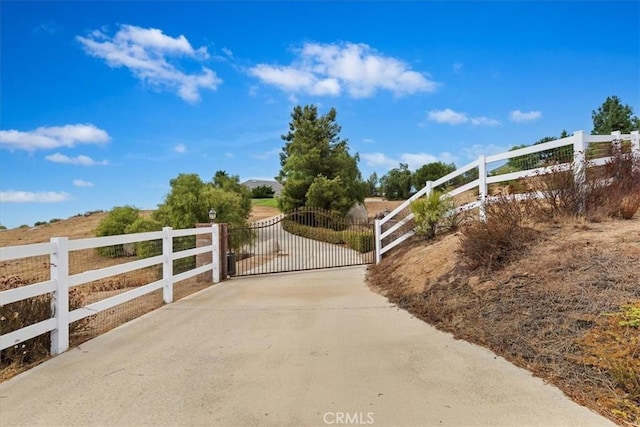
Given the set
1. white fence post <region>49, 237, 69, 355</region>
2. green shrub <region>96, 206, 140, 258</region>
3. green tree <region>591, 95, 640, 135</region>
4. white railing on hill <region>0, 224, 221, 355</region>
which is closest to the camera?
white railing on hill <region>0, 224, 221, 355</region>

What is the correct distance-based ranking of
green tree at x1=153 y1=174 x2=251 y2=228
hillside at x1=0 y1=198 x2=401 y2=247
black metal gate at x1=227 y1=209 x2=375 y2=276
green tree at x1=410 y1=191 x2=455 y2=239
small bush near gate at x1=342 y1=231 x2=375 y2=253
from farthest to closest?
1. hillside at x1=0 y1=198 x2=401 y2=247
2. green tree at x1=153 y1=174 x2=251 y2=228
3. small bush near gate at x1=342 y1=231 x2=375 y2=253
4. black metal gate at x1=227 y1=209 x2=375 y2=276
5. green tree at x1=410 y1=191 x2=455 y2=239

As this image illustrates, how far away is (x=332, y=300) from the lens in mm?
6590

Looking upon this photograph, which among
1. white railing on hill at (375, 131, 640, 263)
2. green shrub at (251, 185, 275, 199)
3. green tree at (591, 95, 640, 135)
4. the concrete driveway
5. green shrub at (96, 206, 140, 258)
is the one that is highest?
green tree at (591, 95, 640, 135)

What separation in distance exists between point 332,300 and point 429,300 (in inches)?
68.4

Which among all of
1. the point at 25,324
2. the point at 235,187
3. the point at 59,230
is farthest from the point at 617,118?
the point at 59,230

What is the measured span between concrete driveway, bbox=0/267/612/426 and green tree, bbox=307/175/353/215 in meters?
20.9

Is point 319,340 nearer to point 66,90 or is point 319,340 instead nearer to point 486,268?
point 486,268

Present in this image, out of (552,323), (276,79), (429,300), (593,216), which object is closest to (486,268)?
(429,300)

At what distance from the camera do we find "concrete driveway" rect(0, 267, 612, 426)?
258 cm

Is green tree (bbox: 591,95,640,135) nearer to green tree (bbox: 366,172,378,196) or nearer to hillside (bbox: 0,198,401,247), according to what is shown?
hillside (bbox: 0,198,401,247)

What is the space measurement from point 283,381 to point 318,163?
84.1ft

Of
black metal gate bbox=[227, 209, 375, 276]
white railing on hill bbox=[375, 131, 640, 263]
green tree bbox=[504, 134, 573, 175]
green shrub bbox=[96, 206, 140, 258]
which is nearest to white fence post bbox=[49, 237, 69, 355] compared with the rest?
black metal gate bbox=[227, 209, 375, 276]

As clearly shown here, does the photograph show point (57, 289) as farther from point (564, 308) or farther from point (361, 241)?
point (361, 241)

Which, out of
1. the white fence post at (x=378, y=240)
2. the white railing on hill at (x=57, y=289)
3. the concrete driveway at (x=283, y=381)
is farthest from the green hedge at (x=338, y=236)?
the white railing on hill at (x=57, y=289)
